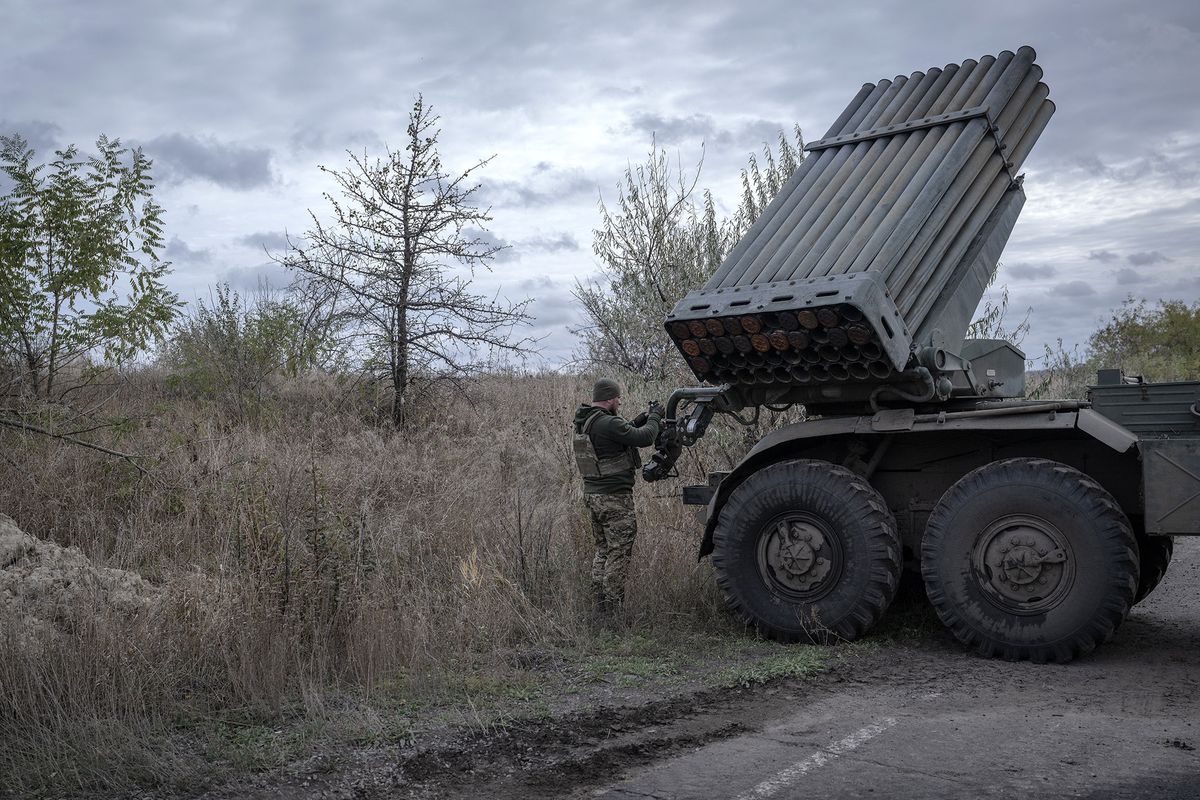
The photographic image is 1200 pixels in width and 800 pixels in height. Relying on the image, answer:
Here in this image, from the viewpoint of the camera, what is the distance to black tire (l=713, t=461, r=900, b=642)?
22.6 feet

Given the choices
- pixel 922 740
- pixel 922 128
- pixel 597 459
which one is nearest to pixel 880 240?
pixel 922 128

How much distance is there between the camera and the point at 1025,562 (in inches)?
254

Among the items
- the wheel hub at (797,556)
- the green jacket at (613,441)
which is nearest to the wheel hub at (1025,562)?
the wheel hub at (797,556)

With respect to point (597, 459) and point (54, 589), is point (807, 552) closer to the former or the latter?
point (597, 459)

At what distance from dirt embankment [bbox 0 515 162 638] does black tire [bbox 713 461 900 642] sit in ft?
12.3

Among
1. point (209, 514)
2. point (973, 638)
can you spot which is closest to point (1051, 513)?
point (973, 638)

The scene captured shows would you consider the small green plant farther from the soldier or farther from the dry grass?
the soldier

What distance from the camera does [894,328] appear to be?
21.4 feet

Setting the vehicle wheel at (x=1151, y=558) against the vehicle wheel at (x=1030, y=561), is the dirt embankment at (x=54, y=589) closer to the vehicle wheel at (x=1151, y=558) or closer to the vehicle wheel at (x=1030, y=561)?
the vehicle wheel at (x=1030, y=561)

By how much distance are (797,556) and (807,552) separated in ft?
0.24

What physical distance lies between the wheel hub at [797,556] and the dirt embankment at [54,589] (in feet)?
12.9

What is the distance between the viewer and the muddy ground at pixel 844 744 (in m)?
4.41

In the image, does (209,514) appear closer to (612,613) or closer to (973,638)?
(612,613)

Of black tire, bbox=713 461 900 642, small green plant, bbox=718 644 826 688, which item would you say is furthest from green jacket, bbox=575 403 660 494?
small green plant, bbox=718 644 826 688
